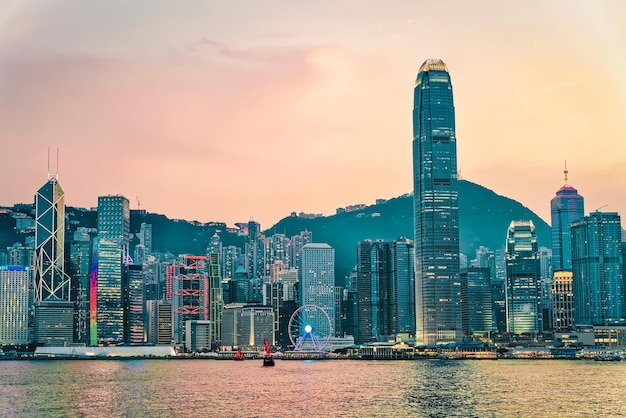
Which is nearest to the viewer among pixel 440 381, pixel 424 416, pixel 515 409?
pixel 424 416

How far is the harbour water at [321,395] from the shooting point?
93562 mm

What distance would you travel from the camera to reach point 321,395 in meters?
113

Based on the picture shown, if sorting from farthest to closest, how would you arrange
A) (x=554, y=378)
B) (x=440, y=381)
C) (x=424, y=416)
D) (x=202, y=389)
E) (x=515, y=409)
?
(x=554, y=378), (x=440, y=381), (x=202, y=389), (x=515, y=409), (x=424, y=416)

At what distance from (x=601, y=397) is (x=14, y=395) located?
66598 mm

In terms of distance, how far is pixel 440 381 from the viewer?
139250mm

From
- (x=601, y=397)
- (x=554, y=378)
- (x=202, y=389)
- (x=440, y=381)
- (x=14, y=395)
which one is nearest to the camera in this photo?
(x=601, y=397)

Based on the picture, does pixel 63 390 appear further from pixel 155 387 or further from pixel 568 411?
pixel 568 411

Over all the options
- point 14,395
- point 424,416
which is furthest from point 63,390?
point 424,416

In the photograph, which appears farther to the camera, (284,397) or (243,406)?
(284,397)

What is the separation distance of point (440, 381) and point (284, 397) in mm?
35927

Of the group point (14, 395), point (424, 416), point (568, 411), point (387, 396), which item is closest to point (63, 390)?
point (14, 395)

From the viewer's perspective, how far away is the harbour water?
307 feet

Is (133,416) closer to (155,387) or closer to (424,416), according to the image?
(424,416)

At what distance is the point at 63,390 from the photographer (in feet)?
418
